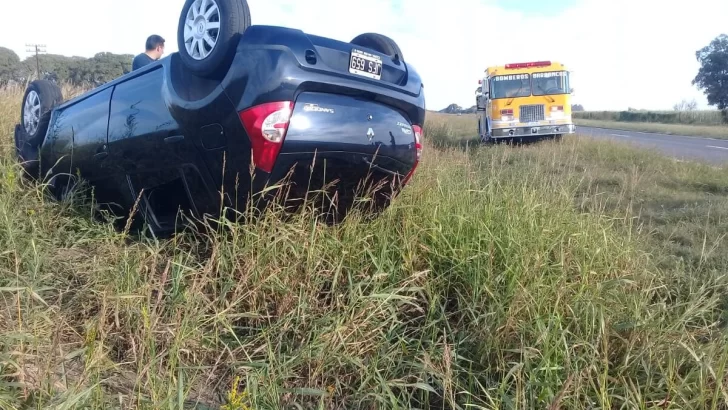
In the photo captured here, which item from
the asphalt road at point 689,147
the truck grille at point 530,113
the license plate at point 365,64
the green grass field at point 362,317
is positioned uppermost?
the license plate at point 365,64

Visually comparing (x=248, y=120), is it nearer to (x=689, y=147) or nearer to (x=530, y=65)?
(x=530, y=65)

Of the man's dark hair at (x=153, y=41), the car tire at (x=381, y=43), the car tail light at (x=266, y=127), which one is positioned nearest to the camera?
the car tail light at (x=266, y=127)

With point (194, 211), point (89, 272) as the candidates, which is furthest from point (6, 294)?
point (194, 211)

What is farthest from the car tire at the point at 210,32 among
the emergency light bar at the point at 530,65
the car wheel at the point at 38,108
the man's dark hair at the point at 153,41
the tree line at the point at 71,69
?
the emergency light bar at the point at 530,65

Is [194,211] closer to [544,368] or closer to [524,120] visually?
[544,368]

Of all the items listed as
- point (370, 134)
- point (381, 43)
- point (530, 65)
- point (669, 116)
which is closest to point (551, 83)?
point (530, 65)

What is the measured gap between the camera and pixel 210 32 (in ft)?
9.89

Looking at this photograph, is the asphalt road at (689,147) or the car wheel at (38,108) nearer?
the car wheel at (38,108)

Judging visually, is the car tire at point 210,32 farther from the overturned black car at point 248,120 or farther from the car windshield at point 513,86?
the car windshield at point 513,86

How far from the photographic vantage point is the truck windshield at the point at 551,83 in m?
16.2

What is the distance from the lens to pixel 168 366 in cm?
229

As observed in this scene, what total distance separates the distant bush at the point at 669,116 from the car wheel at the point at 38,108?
1798 inches

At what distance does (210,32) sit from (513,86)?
47.9ft

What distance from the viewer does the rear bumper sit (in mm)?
15891
